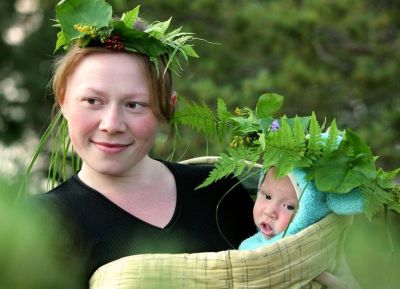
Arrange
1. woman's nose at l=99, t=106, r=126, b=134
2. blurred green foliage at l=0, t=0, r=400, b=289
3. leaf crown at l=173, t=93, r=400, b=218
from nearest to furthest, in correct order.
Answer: leaf crown at l=173, t=93, r=400, b=218, woman's nose at l=99, t=106, r=126, b=134, blurred green foliage at l=0, t=0, r=400, b=289

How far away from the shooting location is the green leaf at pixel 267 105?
207 centimetres

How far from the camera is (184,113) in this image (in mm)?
2078

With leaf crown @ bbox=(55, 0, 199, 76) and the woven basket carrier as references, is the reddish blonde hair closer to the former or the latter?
leaf crown @ bbox=(55, 0, 199, 76)

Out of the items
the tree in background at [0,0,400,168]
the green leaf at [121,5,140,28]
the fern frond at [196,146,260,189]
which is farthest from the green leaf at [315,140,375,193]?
the tree in background at [0,0,400,168]

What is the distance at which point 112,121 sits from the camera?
1867 mm

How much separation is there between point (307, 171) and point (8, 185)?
135 centimetres

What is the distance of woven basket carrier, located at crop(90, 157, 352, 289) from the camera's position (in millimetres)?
1379

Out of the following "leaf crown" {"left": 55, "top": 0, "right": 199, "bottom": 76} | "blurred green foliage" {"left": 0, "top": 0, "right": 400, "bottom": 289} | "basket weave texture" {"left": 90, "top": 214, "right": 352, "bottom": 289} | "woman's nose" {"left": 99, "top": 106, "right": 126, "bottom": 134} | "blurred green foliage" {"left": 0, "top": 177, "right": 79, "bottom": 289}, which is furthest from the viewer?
"blurred green foliage" {"left": 0, "top": 0, "right": 400, "bottom": 289}

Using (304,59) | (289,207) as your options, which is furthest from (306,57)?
(289,207)

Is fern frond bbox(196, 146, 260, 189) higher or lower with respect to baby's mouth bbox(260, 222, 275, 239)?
higher

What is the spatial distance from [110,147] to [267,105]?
440mm

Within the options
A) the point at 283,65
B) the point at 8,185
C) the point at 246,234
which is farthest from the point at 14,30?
the point at 8,185

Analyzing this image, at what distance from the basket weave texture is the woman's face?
403mm

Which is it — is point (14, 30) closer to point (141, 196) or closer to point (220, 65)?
point (220, 65)
